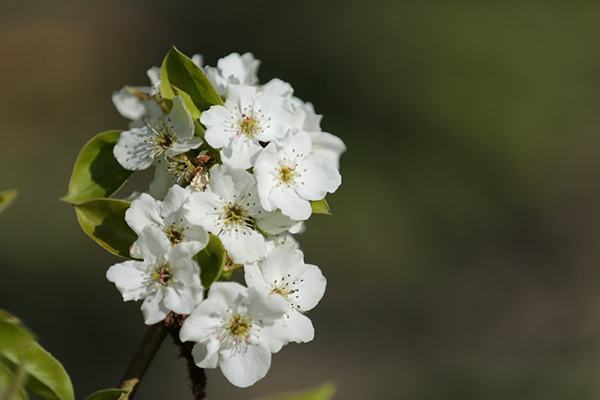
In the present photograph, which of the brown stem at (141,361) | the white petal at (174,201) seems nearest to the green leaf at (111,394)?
the brown stem at (141,361)

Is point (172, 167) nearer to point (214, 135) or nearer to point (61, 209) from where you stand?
point (214, 135)

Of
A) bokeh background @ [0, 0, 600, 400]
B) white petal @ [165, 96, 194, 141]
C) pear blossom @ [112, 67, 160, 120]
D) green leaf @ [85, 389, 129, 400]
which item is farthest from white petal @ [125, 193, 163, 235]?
bokeh background @ [0, 0, 600, 400]

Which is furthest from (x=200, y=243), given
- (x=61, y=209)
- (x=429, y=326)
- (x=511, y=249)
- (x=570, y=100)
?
(x=570, y=100)

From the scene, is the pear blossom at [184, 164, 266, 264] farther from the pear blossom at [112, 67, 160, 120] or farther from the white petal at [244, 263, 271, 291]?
the pear blossom at [112, 67, 160, 120]

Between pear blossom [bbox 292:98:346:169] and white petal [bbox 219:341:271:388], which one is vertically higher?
pear blossom [bbox 292:98:346:169]

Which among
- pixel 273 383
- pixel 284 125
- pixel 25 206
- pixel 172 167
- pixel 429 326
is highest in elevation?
pixel 429 326

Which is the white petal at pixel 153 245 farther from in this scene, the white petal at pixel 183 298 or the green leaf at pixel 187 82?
the green leaf at pixel 187 82
